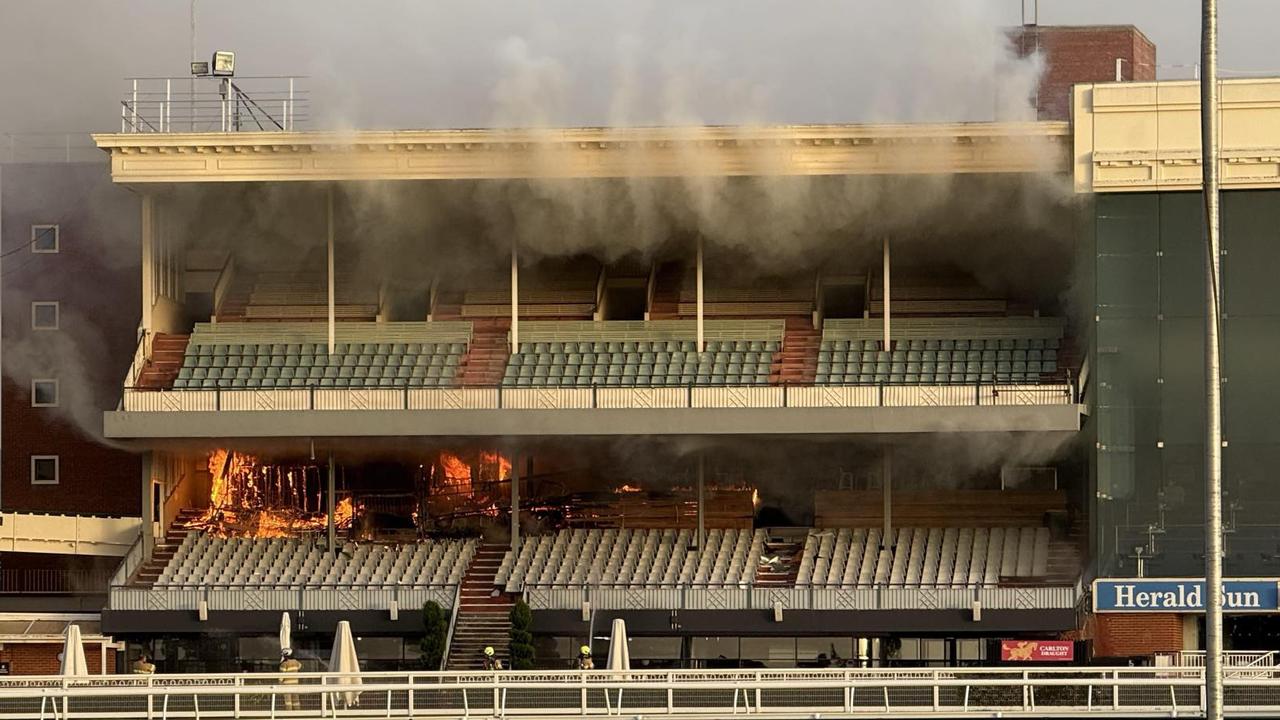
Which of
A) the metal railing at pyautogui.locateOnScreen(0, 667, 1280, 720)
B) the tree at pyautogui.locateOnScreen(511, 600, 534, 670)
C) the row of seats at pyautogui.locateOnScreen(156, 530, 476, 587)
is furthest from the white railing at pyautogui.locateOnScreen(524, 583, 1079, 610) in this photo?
the metal railing at pyautogui.locateOnScreen(0, 667, 1280, 720)

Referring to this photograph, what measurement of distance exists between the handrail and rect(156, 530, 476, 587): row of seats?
561 mm

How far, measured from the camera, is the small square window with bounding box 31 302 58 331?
60.7 meters

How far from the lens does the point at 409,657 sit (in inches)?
2120

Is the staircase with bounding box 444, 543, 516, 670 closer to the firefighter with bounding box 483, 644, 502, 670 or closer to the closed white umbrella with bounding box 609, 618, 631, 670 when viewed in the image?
the firefighter with bounding box 483, 644, 502, 670

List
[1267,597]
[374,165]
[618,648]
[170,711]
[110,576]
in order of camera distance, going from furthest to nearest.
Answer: [110,576] < [374,165] < [1267,597] < [618,648] < [170,711]

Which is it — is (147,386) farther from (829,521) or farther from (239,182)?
(829,521)

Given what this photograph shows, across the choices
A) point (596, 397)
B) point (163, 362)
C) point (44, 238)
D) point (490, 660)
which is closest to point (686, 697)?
point (490, 660)

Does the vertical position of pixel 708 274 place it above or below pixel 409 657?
above

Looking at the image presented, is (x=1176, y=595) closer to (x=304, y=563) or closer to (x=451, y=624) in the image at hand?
(x=451, y=624)

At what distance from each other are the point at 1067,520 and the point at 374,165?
1633cm

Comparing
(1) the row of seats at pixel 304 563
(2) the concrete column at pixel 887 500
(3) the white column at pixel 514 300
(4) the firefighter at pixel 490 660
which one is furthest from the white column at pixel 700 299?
(4) the firefighter at pixel 490 660

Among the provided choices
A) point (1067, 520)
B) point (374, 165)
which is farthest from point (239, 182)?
point (1067, 520)

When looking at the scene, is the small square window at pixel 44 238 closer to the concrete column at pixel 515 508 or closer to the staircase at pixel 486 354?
the staircase at pixel 486 354

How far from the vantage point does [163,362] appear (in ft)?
186
